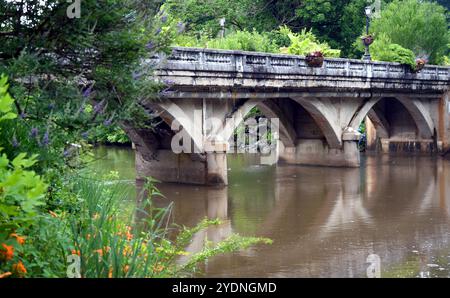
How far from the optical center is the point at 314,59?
26203 millimetres

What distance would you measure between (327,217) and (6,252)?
14.2 m

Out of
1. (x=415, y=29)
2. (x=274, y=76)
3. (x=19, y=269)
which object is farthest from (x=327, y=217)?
(x=415, y=29)

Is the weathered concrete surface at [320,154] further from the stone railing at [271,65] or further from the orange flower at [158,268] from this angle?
the orange flower at [158,268]

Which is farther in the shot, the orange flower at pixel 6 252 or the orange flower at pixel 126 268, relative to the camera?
the orange flower at pixel 126 268

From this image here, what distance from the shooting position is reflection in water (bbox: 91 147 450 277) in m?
13.0

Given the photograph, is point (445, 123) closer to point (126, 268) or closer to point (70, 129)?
point (70, 129)

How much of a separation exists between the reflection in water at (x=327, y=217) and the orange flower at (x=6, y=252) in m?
6.90

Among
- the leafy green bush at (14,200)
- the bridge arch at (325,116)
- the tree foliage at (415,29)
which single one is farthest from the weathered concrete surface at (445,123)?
the leafy green bush at (14,200)

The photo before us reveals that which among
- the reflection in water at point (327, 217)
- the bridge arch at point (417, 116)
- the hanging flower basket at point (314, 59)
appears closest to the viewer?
the reflection in water at point (327, 217)

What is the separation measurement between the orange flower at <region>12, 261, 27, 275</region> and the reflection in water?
6681 millimetres

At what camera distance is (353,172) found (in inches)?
1144

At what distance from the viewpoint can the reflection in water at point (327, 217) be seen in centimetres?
1302
